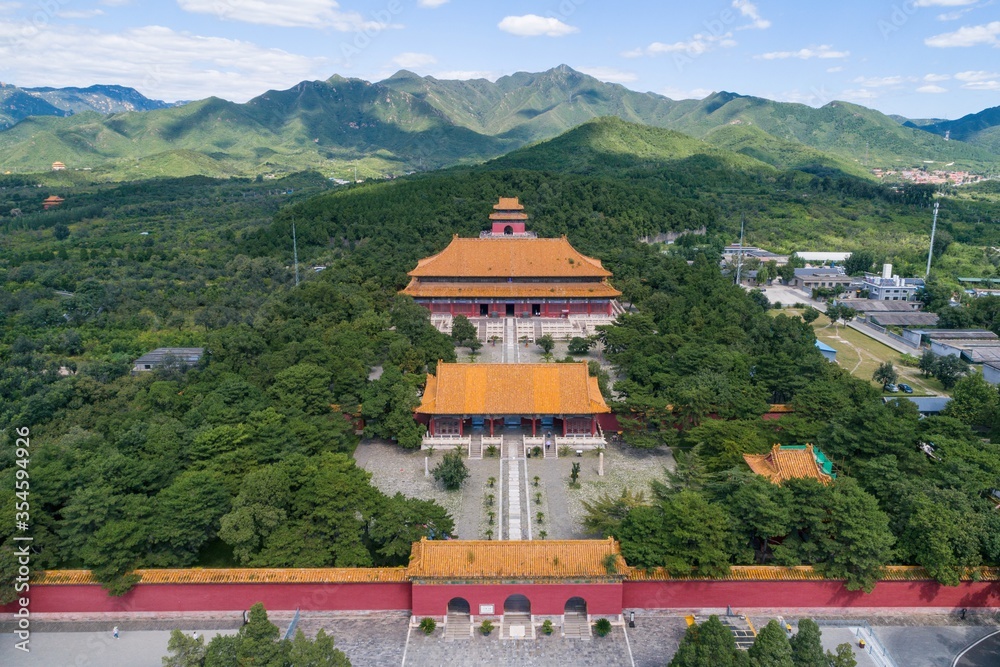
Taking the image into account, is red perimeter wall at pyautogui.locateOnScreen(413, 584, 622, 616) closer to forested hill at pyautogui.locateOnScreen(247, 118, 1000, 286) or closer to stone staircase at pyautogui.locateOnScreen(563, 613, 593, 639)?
stone staircase at pyautogui.locateOnScreen(563, 613, 593, 639)

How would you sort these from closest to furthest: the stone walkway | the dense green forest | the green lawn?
1. the stone walkway
2. the dense green forest
3. the green lawn

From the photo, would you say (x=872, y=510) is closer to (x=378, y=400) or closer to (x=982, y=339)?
(x=378, y=400)

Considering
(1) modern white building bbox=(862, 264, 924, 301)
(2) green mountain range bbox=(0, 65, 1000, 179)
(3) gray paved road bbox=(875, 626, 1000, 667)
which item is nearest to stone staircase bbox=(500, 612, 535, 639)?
(3) gray paved road bbox=(875, 626, 1000, 667)

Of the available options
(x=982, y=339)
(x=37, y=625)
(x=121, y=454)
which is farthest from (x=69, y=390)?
(x=982, y=339)

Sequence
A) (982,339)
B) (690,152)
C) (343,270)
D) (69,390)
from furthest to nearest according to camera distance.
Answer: (690,152), (343,270), (982,339), (69,390)

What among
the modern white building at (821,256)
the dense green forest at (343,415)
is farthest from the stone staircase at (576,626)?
the modern white building at (821,256)

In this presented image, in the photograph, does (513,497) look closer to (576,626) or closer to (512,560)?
(512,560)
